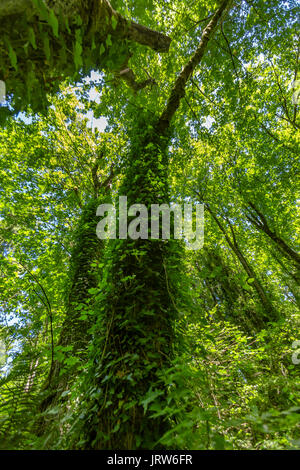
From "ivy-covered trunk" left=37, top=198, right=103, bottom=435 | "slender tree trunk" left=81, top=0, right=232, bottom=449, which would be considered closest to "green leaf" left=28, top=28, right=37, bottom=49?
"slender tree trunk" left=81, top=0, right=232, bottom=449

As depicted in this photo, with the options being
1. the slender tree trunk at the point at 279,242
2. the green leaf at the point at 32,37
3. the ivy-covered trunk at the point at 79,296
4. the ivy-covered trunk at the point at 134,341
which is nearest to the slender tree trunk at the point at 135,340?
the ivy-covered trunk at the point at 134,341

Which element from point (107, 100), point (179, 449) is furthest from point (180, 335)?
point (107, 100)

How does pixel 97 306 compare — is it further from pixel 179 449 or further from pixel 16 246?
pixel 16 246

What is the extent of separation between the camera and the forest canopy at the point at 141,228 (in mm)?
1444

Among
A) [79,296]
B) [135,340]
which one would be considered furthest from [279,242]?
[135,340]

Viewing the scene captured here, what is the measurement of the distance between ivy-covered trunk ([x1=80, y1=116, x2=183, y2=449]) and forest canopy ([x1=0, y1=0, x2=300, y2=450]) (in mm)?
12

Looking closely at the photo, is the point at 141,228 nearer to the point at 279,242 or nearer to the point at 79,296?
the point at 79,296

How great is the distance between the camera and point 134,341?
1649mm

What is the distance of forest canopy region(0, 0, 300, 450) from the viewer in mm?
1444

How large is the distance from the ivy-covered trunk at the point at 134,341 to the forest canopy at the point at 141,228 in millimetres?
12

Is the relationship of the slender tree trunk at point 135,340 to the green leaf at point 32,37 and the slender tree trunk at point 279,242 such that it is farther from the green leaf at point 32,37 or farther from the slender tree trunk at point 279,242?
the slender tree trunk at point 279,242

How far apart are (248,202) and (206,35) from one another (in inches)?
306

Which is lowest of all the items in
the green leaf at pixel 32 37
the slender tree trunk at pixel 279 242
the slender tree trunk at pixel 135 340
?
the slender tree trunk at pixel 135 340

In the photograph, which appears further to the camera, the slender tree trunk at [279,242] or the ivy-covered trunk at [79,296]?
the slender tree trunk at [279,242]
